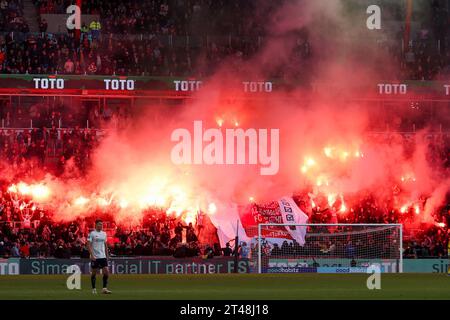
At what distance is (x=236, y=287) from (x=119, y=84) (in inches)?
548

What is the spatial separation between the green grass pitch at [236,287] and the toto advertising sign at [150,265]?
164 centimetres

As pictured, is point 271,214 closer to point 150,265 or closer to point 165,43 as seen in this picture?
point 150,265

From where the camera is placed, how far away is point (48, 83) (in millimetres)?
31781

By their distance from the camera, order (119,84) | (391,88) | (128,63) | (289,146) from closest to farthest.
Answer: (119,84) → (391,88) → (128,63) → (289,146)

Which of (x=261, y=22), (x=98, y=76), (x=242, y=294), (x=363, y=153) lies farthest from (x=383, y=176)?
(x=242, y=294)

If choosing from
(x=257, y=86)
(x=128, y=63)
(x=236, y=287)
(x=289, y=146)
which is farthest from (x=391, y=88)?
(x=236, y=287)

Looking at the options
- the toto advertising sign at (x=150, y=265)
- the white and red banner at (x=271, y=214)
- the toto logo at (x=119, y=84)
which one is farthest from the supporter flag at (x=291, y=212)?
the toto logo at (x=119, y=84)

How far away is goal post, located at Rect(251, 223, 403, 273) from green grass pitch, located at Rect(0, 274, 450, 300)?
238 cm

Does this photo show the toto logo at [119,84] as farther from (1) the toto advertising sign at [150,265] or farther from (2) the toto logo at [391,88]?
(2) the toto logo at [391,88]

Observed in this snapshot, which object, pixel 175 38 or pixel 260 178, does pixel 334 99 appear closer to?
pixel 260 178

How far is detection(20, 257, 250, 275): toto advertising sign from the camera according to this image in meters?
26.0

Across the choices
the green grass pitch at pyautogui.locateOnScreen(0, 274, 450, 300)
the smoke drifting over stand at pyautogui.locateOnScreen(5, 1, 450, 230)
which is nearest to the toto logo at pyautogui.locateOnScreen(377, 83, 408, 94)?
the smoke drifting over stand at pyautogui.locateOnScreen(5, 1, 450, 230)

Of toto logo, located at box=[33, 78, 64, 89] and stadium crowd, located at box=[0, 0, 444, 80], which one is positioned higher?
stadium crowd, located at box=[0, 0, 444, 80]

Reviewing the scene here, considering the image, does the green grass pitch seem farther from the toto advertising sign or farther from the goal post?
the goal post
